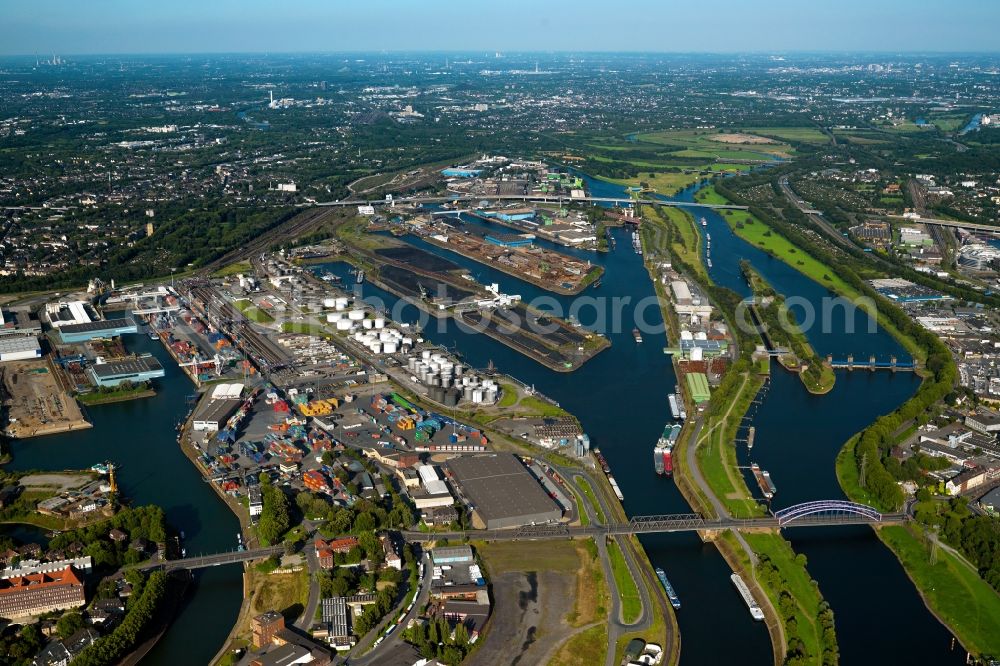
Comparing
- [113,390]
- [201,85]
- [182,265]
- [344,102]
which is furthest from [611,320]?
[201,85]

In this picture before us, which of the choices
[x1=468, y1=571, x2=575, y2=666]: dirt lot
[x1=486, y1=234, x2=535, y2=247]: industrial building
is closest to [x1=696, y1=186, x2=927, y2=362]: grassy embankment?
[x1=486, y1=234, x2=535, y2=247]: industrial building

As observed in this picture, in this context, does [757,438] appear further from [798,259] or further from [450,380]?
[798,259]

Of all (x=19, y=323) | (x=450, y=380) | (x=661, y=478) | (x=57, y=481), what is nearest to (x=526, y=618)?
(x=661, y=478)

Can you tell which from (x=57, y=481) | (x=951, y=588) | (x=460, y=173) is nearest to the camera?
(x=951, y=588)

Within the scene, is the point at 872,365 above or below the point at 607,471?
above

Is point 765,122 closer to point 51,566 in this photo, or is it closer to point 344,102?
point 344,102

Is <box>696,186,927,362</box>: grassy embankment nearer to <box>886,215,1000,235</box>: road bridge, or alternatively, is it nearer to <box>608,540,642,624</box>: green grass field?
<box>886,215,1000,235</box>: road bridge
